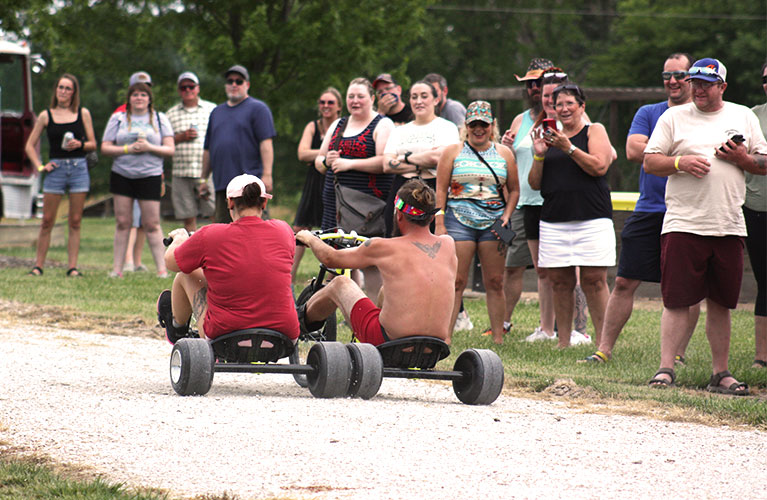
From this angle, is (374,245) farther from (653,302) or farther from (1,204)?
(1,204)

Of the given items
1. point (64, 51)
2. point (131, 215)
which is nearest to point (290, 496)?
point (131, 215)

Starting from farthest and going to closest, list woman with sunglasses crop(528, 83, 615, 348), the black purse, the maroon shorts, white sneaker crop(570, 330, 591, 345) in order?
white sneaker crop(570, 330, 591, 345) → the black purse → woman with sunglasses crop(528, 83, 615, 348) → the maroon shorts

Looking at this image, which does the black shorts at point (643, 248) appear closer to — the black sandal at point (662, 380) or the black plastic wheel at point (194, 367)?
the black sandal at point (662, 380)

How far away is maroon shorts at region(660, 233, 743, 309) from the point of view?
748cm

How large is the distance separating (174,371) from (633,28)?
39.3 meters

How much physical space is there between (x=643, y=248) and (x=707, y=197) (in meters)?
1.00

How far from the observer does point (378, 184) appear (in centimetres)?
992

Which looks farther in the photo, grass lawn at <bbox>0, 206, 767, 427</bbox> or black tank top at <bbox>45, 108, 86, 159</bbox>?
black tank top at <bbox>45, 108, 86, 159</bbox>

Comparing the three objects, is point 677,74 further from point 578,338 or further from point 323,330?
point 323,330

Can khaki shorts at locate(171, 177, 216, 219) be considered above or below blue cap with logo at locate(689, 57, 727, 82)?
below

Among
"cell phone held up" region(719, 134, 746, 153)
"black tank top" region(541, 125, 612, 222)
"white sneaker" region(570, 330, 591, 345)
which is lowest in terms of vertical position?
"white sneaker" region(570, 330, 591, 345)

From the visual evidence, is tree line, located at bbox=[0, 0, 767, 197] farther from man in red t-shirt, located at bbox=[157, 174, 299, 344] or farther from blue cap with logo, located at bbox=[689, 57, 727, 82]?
blue cap with logo, located at bbox=[689, 57, 727, 82]

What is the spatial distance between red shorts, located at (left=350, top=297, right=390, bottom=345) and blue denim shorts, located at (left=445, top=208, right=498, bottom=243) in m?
2.32

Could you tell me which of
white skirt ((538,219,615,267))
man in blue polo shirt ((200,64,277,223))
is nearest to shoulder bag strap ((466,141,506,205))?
white skirt ((538,219,615,267))
